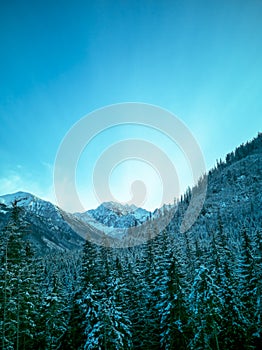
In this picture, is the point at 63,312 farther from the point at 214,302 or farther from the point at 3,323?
the point at 214,302

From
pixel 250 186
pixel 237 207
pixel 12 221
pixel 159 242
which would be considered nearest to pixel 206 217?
pixel 237 207

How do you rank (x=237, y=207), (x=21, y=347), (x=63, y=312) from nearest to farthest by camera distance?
(x=21, y=347)
(x=63, y=312)
(x=237, y=207)

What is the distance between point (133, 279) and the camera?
98.7ft

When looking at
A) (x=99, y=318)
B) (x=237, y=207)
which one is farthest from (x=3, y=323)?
(x=237, y=207)

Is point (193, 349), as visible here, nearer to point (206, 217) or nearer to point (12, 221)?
point (12, 221)

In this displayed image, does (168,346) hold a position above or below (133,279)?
below

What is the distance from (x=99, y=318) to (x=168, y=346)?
6.69 metres

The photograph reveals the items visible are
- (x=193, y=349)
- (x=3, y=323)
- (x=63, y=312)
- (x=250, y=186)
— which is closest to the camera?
(x=3, y=323)

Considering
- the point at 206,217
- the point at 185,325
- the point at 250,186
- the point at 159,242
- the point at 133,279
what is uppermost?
the point at 250,186

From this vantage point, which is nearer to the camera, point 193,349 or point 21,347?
point 193,349

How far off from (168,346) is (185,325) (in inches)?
100

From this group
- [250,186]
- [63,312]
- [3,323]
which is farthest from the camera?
[250,186]

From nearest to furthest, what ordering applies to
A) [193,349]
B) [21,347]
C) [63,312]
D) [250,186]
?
[193,349] → [21,347] → [63,312] → [250,186]

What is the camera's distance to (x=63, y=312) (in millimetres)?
29188
